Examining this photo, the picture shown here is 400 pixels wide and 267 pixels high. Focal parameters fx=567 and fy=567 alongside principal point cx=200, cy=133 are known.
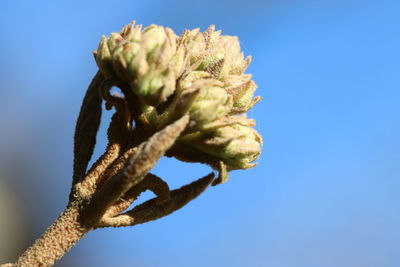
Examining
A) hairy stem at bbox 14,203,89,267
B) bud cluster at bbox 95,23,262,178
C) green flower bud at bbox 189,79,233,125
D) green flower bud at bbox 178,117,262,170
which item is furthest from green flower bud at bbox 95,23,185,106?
hairy stem at bbox 14,203,89,267

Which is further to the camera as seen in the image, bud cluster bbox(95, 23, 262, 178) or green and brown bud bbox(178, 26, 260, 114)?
green and brown bud bbox(178, 26, 260, 114)

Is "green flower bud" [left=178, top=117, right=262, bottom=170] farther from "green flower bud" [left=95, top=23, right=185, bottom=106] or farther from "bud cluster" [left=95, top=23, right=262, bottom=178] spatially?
"green flower bud" [left=95, top=23, right=185, bottom=106]

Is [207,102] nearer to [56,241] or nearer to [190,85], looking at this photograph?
[190,85]

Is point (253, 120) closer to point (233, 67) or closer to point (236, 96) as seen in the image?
point (236, 96)

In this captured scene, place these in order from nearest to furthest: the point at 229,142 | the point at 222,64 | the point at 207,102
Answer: the point at 207,102
the point at 229,142
the point at 222,64

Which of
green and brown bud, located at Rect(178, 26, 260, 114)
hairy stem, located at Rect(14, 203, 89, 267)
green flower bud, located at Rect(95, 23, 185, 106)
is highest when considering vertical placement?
green and brown bud, located at Rect(178, 26, 260, 114)

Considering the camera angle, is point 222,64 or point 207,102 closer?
point 207,102

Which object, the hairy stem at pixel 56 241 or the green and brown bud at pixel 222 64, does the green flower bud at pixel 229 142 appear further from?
the hairy stem at pixel 56 241

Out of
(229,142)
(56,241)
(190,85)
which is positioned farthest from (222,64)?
(56,241)
